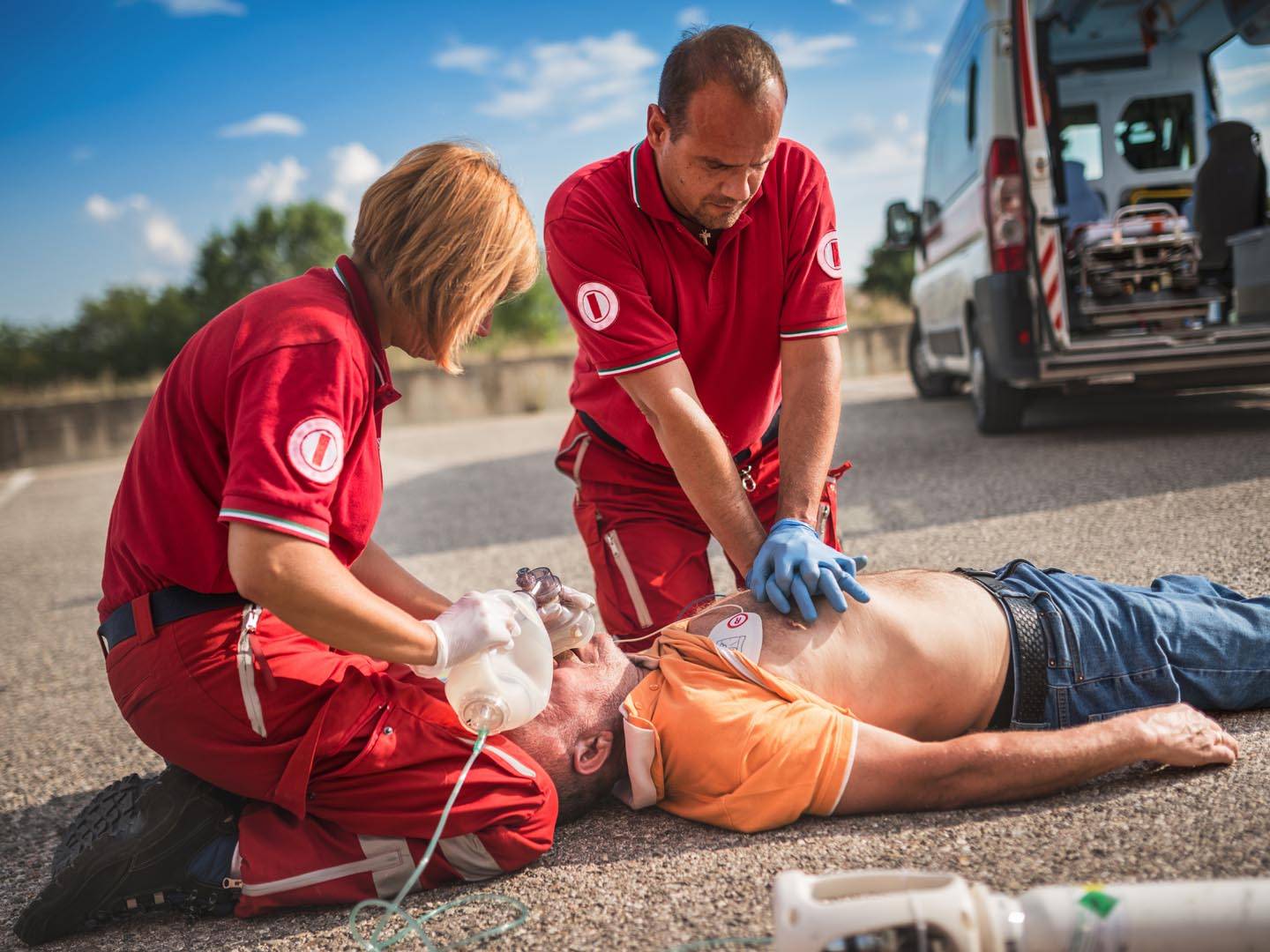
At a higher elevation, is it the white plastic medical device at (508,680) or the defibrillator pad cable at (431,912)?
the white plastic medical device at (508,680)

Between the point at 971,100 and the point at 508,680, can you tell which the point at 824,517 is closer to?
the point at 508,680

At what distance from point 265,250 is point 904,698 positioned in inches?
2504

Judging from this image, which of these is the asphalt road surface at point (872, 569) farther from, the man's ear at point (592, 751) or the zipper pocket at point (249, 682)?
the zipper pocket at point (249, 682)

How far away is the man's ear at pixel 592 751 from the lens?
86.0 inches

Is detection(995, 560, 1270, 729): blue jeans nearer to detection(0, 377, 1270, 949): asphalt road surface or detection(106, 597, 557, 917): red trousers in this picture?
detection(0, 377, 1270, 949): asphalt road surface

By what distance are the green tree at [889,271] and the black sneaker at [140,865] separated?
1179 inches

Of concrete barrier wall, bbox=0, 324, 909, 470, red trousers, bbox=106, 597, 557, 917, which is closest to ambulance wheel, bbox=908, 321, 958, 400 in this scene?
concrete barrier wall, bbox=0, 324, 909, 470

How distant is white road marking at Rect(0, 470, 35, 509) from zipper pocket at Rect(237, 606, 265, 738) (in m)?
10.3

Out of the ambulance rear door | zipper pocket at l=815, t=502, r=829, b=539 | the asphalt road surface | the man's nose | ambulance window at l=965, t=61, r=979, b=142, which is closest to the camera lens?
the asphalt road surface

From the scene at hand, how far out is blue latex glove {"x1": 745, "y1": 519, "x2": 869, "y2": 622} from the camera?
85.4 inches

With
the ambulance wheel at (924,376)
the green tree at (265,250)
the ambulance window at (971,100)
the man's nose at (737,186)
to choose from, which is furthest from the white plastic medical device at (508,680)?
the green tree at (265,250)

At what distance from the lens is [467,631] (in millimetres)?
1898

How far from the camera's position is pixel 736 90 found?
2.39m

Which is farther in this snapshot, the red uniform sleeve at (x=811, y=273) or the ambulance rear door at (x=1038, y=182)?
the ambulance rear door at (x=1038, y=182)
